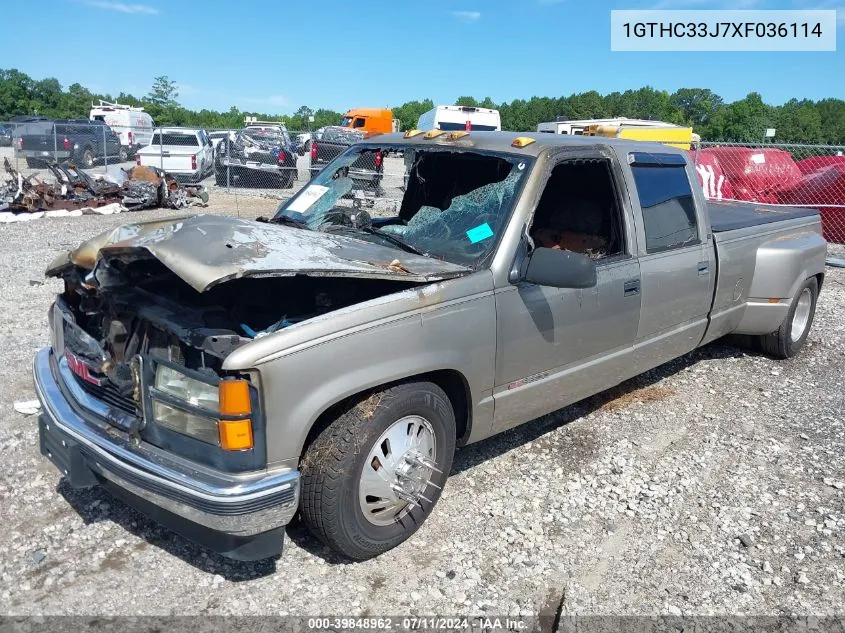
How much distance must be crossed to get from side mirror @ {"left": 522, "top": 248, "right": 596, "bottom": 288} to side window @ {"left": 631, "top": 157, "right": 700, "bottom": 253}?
1.22m

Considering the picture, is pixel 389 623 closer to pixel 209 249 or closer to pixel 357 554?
pixel 357 554

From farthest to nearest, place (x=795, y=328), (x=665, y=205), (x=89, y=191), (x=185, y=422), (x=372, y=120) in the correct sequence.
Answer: (x=372, y=120) < (x=89, y=191) < (x=795, y=328) < (x=665, y=205) < (x=185, y=422)

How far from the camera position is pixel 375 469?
3041 mm

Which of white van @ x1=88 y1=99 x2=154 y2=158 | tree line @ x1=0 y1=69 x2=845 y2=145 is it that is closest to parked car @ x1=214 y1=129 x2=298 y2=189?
white van @ x1=88 y1=99 x2=154 y2=158

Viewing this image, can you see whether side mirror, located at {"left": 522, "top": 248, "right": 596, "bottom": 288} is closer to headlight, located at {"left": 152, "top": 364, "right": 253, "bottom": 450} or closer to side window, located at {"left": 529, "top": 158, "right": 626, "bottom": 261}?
side window, located at {"left": 529, "top": 158, "right": 626, "bottom": 261}

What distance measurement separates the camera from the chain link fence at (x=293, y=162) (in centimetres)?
536

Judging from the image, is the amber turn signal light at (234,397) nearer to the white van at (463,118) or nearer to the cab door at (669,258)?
the cab door at (669,258)

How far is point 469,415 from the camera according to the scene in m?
3.44

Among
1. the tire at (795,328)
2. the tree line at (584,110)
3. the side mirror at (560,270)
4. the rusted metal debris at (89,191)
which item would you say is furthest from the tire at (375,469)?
the tree line at (584,110)

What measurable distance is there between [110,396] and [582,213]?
3162 mm

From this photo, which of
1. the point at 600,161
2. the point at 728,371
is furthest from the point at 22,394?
the point at 728,371

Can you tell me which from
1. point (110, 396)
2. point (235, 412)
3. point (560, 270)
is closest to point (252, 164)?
point (110, 396)

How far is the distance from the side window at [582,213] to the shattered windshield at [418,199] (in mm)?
570

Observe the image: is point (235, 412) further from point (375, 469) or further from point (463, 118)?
point (463, 118)
